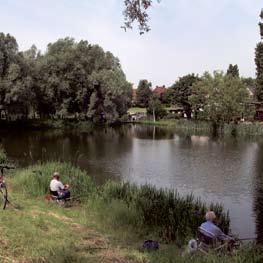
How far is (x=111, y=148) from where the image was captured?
43.8 m

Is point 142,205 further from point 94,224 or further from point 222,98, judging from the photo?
point 222,98

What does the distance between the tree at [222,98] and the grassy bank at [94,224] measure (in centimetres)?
5395

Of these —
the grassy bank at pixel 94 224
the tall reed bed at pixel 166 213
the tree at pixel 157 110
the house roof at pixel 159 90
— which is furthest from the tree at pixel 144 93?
the tall reed bed at pixel 166 213

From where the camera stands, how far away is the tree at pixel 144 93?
11419 cm

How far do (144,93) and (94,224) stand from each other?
103 metres

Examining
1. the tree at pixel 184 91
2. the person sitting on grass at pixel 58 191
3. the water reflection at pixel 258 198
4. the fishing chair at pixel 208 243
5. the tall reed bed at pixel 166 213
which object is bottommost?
the water reflection at pixel 258 198

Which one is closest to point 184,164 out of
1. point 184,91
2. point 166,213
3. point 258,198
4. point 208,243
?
point 258,198

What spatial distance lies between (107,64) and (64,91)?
367 inches

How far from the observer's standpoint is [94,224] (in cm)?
1316

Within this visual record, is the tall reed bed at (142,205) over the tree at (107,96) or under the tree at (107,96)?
under

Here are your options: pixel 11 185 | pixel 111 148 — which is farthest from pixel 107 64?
pixel 11 185

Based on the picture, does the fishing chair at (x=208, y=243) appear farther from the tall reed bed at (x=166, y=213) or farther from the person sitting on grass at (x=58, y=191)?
the person sitting on grass at (x=58, y=191)

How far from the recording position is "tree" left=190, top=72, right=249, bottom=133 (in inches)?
2820

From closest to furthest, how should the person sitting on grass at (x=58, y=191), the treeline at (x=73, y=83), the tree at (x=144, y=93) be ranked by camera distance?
the person sitting on grass at (x=58, y=191) → the treeline at (x=73, y=83) → the tree at (x=144, y=93)
